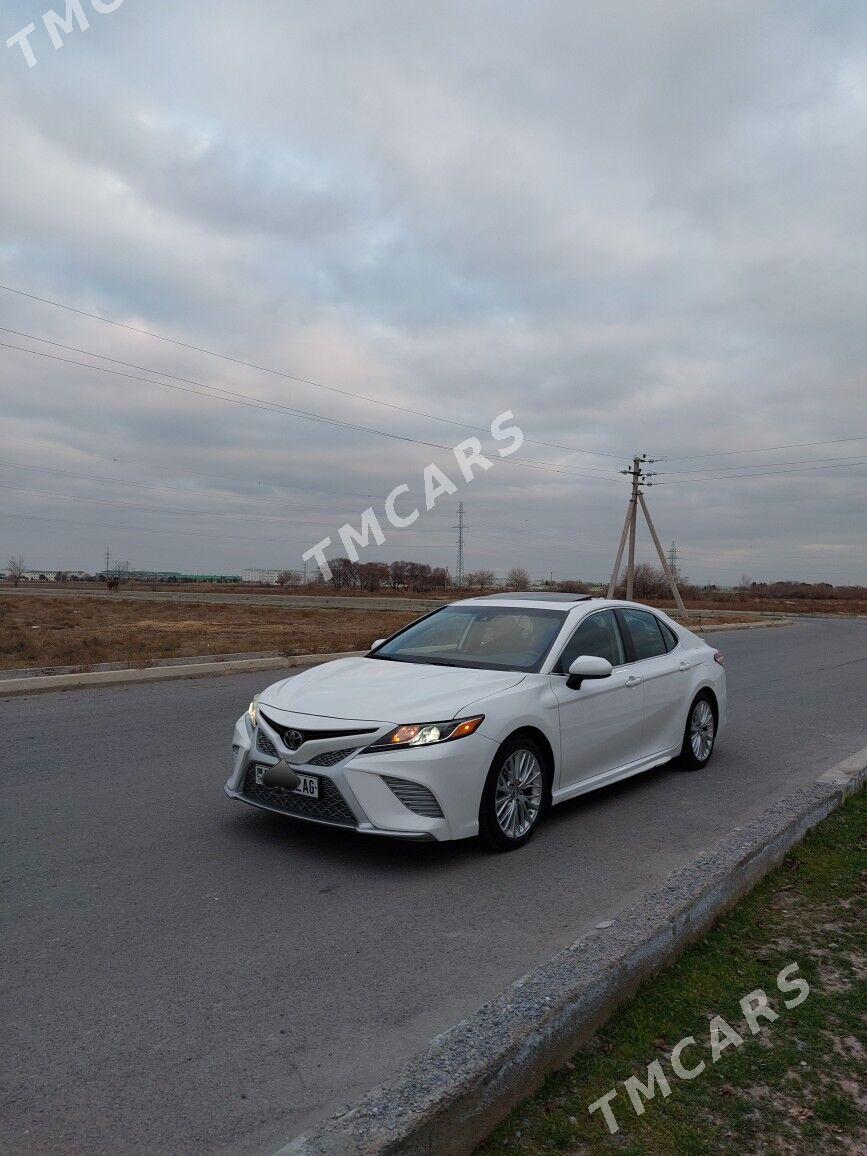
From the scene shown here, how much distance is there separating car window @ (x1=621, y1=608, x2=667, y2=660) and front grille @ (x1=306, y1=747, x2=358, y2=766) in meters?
2.90

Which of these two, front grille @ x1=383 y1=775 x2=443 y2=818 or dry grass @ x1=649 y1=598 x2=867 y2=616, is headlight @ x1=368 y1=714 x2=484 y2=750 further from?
dry grass @ x1=649 y1=598 x2=867 y2=616

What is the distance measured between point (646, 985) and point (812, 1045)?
614 mm

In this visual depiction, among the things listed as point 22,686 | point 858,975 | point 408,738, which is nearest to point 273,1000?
point 408,738

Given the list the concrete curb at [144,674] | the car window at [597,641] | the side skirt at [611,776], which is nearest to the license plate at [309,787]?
the side skirt at [611,776]

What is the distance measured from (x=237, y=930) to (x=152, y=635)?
2037 centimetres

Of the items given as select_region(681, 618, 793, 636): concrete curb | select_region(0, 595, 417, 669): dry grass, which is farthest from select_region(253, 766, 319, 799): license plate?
select_region(681, 618, 793, 636): concrete curb

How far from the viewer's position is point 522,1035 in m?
2.75

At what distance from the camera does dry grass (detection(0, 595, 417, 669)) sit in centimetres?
1652

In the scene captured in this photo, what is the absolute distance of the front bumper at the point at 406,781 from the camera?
15.2 ft

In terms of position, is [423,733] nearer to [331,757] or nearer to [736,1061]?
[331,757]

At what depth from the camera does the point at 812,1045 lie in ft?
9.77

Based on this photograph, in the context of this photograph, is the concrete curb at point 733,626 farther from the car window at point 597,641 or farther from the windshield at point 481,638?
the windshield at point 481,638

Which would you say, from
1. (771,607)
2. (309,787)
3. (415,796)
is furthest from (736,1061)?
(771,607)

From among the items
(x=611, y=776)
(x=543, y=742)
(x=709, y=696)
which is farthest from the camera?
(x=709, y=696)
